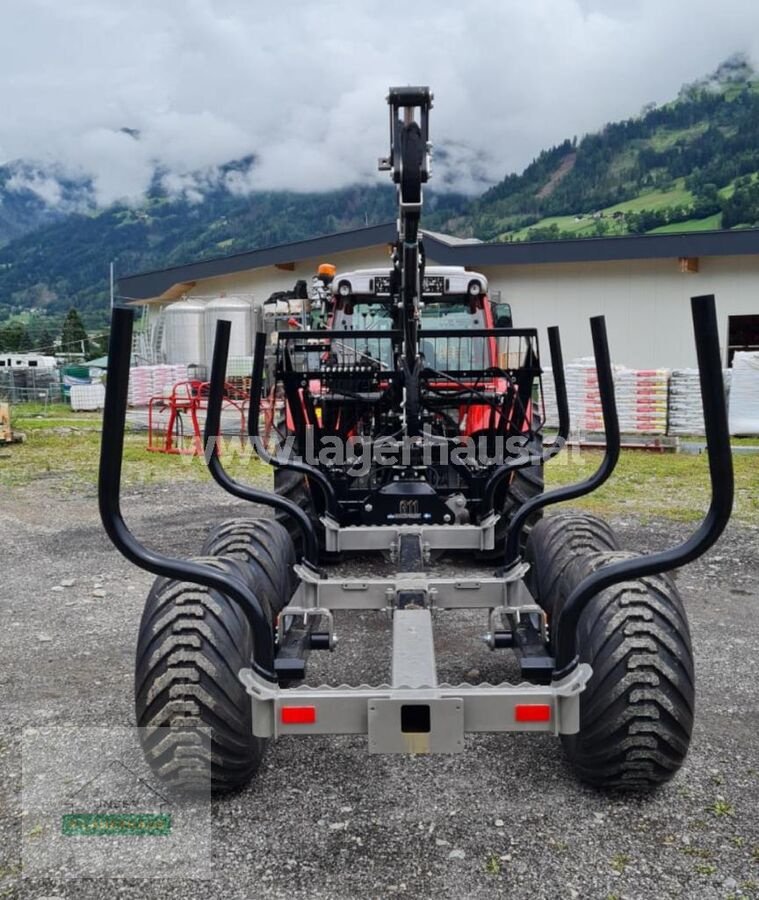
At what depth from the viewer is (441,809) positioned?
3059 millimetres

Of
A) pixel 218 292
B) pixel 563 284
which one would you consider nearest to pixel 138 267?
pixel 218 292

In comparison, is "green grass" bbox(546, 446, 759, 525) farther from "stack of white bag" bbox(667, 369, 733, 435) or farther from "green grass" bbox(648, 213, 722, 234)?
"green grass" bbox(648, 213, 722, 234)

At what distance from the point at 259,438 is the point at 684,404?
11.7 m

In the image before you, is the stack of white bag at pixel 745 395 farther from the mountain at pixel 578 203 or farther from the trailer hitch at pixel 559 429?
the mountain at pixel 578 203

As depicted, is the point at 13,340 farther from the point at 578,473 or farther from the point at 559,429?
the point at 559,429

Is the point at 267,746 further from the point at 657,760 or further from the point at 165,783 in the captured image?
the point at 657,760

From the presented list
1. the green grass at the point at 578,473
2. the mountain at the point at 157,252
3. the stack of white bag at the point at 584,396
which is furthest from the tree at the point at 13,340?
the mountain at the point at 157,252

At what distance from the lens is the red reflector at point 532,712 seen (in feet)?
8.98

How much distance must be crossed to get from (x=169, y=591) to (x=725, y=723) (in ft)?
8.06

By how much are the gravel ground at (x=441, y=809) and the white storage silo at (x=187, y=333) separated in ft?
72.6

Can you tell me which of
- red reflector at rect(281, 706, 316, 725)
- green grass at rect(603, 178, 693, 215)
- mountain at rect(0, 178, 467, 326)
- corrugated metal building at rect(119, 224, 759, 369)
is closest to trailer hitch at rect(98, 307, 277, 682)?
red reflector at rect(281, 706, 316, 725)

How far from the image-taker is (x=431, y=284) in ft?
24.3

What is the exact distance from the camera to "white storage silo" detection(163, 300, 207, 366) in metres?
26.3

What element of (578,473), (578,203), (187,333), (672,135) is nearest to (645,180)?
(578,203)
